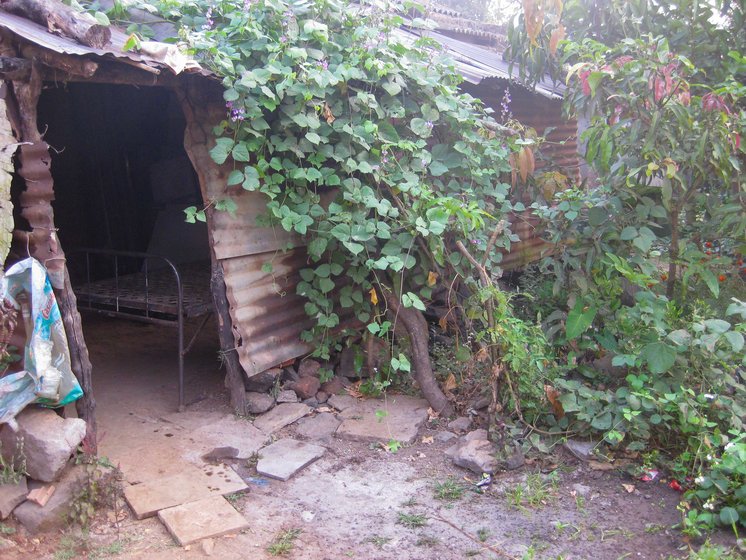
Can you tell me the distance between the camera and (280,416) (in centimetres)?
495

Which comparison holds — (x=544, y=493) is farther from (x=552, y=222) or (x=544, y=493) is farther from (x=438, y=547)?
(x=552, y=222)

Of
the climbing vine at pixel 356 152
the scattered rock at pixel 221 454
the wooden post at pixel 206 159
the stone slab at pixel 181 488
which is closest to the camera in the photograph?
the stone slab at pixel 181 488

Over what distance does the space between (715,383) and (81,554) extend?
3656mm

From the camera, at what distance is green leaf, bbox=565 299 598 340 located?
4801mm

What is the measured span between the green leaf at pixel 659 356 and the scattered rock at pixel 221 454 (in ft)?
8.74

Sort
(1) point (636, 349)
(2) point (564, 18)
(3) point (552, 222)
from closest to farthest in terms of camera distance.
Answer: (1) point (636, 349) < (3) point (552, 222) < (2) point (564, 18)

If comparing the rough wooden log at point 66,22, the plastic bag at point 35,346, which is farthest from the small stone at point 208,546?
the rough wooden log at point 66,22

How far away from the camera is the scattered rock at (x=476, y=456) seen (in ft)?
13.8

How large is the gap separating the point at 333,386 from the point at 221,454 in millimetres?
1235

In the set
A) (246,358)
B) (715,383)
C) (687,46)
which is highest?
(687,46)

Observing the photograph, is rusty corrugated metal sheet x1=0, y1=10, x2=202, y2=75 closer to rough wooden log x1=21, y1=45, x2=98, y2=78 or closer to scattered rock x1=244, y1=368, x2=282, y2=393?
rough wooden log x1=21, y1=45, x2=98, y2=78

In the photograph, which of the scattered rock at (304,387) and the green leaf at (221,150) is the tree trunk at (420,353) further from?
the green leaf at (221,150)

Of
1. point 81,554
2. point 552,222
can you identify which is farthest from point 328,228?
point 81,554

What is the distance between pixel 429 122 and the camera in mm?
5070
